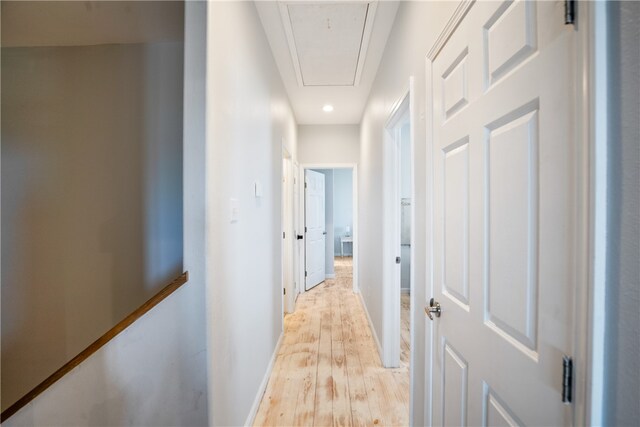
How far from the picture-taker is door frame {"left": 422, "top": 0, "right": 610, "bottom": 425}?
478mm

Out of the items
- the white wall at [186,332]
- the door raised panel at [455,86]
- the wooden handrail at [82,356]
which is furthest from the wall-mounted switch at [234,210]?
the door raised panel at [455,86]

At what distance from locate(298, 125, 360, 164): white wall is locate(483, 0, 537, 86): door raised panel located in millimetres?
3473

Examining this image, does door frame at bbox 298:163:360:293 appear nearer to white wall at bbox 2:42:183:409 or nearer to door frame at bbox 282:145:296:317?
door frame at bbox 282:145:296:317

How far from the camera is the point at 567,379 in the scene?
21.5 inches

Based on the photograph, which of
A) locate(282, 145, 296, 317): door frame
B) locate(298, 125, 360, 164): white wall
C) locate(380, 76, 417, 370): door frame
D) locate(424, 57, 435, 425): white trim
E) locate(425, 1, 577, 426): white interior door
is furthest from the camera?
locate(298, 125, 360, 164): white wall

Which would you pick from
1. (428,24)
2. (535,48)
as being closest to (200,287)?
A: (535,48)

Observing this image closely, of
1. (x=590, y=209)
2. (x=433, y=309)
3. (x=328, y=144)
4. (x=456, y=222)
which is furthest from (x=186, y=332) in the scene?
(x=328, y=144)

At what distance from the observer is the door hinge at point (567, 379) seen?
0.54 meters

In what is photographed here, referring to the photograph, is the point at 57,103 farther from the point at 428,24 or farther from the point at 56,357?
the point at 428,24

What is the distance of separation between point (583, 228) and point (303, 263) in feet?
13.1

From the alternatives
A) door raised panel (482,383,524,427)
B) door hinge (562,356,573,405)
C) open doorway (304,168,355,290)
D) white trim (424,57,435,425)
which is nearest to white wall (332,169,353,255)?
open doorway (304,168,355,290)

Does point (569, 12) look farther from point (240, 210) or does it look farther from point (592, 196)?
point (240, 210)

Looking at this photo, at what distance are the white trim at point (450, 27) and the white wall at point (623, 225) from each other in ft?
1.77

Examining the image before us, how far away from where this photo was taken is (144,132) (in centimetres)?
171
